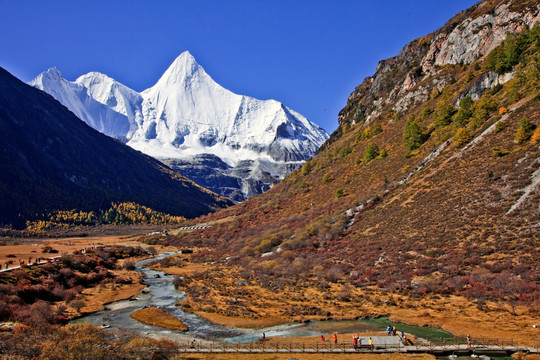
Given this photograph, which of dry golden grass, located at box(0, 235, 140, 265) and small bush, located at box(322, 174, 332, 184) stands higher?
small bush, located at box(322, 174, 332, 184)

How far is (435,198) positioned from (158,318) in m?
43.9

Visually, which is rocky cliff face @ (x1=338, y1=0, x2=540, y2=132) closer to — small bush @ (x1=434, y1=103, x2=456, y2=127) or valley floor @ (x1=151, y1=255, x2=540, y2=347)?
small bush @ (x1=434, y1=103, x2=456, y2=127)

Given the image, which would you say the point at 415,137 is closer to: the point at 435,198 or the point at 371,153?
the point at 371,153

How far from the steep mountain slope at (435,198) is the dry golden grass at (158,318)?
45.2 ft

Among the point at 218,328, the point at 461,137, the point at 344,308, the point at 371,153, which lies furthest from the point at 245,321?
the point at 371,153

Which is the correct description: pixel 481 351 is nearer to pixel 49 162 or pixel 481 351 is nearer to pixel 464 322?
pixel 464 322

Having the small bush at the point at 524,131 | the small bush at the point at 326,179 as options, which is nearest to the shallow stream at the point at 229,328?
the small bush at the point at 524,131

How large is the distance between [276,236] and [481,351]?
5022 centimetres

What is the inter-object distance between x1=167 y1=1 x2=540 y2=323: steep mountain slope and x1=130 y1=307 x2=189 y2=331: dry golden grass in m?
13.8

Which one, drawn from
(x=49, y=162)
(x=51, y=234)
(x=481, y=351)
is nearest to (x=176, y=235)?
(x=51, y=234)

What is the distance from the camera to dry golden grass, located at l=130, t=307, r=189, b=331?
3394 centimetres

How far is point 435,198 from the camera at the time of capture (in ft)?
178

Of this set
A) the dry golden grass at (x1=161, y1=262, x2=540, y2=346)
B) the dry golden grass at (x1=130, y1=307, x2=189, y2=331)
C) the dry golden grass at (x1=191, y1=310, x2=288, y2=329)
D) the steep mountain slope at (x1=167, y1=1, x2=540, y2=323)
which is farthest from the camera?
the steep mountain slope at (x1=167, y1=1, x2=540, y2=323)

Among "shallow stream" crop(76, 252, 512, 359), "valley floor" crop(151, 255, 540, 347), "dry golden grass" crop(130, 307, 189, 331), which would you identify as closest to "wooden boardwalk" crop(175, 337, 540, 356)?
"valley floor" crop(151, 255, 540, 347)
